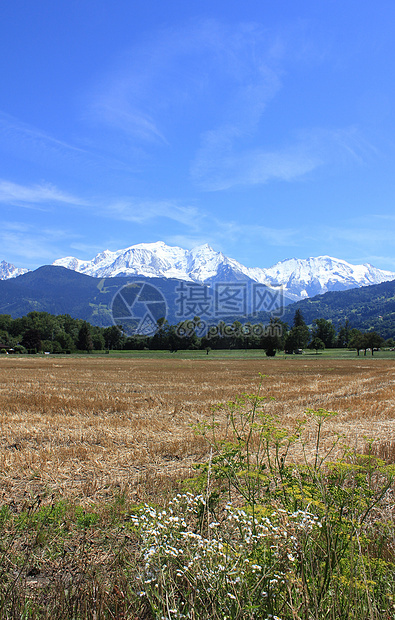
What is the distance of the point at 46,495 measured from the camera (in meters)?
6.54

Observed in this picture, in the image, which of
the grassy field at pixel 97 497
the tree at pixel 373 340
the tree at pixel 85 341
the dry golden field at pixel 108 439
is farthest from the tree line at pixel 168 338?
the grassy field at pixel 97 497

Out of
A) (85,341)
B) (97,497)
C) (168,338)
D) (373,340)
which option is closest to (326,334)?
(373,340)

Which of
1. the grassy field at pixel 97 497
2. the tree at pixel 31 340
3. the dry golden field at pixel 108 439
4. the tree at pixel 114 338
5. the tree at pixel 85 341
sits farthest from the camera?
the tree at pixel 114 338

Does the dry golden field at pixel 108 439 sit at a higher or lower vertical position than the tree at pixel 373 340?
lower

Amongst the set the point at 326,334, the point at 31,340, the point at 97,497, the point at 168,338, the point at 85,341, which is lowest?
the point at 85,341

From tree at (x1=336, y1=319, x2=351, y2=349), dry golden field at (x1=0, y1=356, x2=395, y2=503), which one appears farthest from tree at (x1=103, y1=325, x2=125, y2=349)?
dry golden field at (x1=0, y1=356, x2=395, y2=503)

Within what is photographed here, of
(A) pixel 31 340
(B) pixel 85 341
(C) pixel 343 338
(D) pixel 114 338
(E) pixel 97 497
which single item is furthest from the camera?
(C) pixel 343 338

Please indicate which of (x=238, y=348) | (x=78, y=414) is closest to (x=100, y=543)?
(x=78, y=414)

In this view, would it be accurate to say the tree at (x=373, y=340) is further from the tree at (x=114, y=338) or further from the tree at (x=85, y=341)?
the tree at (x=114, y=338)

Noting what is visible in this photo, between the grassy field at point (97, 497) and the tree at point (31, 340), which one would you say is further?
the tree at point (31, 340)

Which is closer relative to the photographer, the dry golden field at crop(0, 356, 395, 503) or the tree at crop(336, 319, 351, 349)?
the dry golden field at crop(0, 356, 395, 503)

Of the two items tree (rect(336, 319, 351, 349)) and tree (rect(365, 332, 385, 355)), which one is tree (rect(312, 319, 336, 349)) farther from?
tree (rect(365, 332, 385, 355))

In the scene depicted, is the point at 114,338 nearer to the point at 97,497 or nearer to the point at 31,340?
the point at 31,340

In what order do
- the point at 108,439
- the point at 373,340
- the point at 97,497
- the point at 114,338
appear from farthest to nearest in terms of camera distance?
the point at 114,338 → the point at 373,340 → the point at 108,439 → the point at 97,497
